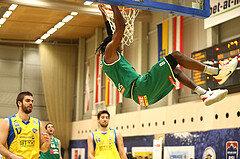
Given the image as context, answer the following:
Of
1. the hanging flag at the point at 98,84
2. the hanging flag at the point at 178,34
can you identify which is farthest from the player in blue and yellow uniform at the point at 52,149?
the hanging flag at the point at 98,84

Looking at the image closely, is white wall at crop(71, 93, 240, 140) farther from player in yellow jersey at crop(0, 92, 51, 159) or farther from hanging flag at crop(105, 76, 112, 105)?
player in yellow jersey at crop(0, 92, 51, 159)

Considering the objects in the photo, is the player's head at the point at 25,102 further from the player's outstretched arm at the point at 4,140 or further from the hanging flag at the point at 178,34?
the hanging flag at the point at 178,34

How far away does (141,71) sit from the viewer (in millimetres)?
18219

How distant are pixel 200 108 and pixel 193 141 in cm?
115

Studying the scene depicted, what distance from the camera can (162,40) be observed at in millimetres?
17031

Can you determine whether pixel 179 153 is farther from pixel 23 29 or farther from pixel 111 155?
pixel 23 29

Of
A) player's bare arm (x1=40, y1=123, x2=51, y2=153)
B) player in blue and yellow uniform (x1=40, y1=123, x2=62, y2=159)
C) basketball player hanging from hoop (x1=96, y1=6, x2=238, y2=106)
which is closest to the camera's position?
basketball player hanging from hoop (x1=96, y1=6, x2=238, y2=106)

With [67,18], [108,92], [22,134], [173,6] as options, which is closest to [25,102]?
[22,134]

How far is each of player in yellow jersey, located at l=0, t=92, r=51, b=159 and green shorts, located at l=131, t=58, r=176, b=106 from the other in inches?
84.6

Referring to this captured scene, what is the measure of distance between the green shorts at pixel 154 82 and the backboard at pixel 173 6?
1.28 m

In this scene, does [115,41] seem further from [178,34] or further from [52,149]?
[178,34]

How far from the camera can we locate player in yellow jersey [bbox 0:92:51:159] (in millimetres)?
7438

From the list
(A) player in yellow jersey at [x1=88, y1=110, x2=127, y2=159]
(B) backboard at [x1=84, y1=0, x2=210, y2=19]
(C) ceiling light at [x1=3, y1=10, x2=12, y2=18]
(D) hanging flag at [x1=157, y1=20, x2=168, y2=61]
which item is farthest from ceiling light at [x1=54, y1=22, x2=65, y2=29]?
(B) backboard at [x1=84, y1=0, x2=210, y2=19]

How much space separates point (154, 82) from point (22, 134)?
110 inches
